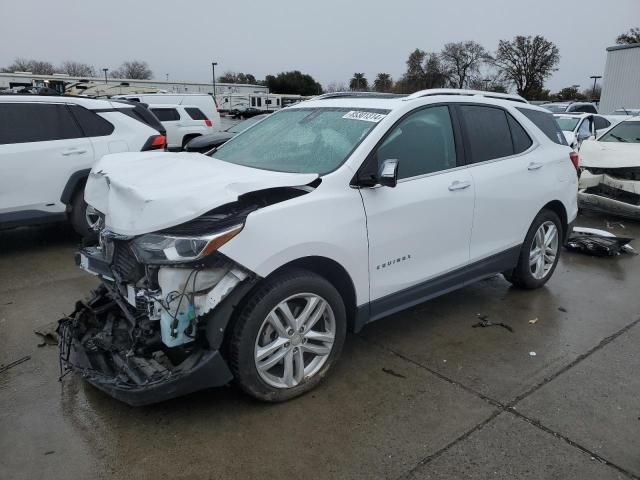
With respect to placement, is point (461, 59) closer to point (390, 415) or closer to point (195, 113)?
point (195, 113)

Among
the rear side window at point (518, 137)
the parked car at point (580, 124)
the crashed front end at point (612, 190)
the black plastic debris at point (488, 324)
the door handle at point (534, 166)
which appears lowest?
the black plastic debris at point (488, 324)

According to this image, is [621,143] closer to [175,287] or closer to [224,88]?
[175,287]

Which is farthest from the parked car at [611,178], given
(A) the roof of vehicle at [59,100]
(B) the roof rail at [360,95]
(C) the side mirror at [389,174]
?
(A) the roof of vehicle at [59,100]

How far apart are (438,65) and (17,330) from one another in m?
58.5

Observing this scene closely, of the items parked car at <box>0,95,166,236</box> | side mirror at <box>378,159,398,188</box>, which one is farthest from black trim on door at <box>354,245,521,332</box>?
parked car at <box>0,95,166,236</box>

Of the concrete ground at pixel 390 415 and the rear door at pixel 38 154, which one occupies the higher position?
the rear door at pixel 38 154

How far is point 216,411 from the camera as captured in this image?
10.0ft

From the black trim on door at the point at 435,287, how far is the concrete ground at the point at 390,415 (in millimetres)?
385

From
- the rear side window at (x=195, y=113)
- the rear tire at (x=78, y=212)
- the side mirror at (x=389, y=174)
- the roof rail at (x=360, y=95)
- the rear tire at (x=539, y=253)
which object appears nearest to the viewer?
the side mirror at (x=389, y=174)

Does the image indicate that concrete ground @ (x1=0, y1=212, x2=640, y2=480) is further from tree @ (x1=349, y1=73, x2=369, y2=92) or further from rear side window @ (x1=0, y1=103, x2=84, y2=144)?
tree @ (x1=349, y1=73, x2=369, y2=92)

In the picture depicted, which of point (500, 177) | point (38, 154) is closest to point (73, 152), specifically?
point (38, 154)

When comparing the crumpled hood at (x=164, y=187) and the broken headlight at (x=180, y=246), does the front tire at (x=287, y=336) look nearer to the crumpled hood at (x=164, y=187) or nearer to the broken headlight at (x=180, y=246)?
the broken headlight at (x=180, y=246)

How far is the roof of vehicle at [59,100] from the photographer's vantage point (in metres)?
6.23

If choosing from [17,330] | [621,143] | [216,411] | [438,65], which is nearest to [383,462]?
[216,411]
